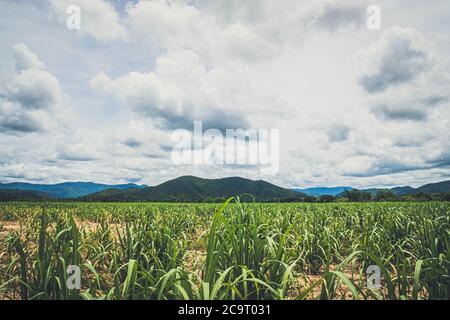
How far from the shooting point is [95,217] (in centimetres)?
1493

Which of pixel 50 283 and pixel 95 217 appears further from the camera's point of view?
pixel 95 217

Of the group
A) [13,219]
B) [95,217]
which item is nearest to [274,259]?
[95,217]

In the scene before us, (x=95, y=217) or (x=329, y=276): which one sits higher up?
(x=329, y=276)

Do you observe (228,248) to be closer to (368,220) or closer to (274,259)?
(274,259)

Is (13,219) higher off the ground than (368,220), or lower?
lower

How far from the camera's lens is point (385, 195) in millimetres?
60031
